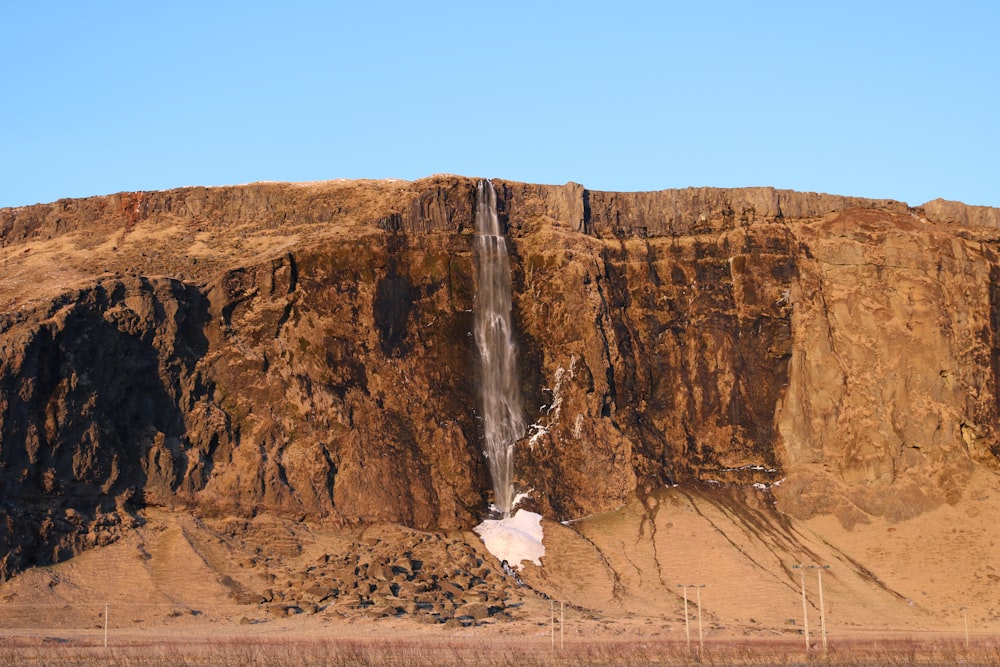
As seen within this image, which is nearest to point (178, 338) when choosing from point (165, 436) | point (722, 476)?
point (165, 436)

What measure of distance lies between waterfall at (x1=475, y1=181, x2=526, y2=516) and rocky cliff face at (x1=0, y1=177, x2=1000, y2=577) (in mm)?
702

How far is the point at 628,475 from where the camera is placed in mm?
90000

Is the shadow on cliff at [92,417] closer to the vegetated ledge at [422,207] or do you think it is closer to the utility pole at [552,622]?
the vegetated ledge at [422,207]

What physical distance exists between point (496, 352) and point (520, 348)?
140cm

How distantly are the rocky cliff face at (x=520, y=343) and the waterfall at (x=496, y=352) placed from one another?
2.30ft

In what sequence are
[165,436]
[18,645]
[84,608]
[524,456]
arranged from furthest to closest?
[524,456] → [165,436] → [84,608] → [18,645]

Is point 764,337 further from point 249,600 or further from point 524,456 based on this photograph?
point 249,600

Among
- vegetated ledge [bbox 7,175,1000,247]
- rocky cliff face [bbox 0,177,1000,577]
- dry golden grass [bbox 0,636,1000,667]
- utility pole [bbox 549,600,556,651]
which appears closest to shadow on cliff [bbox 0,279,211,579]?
rocky cliff face [bbox 0,177,1000,577]

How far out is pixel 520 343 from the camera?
9512 cm

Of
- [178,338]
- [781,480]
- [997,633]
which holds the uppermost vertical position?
[178,338]

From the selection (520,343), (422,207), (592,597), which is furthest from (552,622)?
(422,207)

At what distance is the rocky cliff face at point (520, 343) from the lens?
85.3 m

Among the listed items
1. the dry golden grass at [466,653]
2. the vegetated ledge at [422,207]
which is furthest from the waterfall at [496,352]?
the dry golden grass at [466,653]

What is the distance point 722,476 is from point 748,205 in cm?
1703
